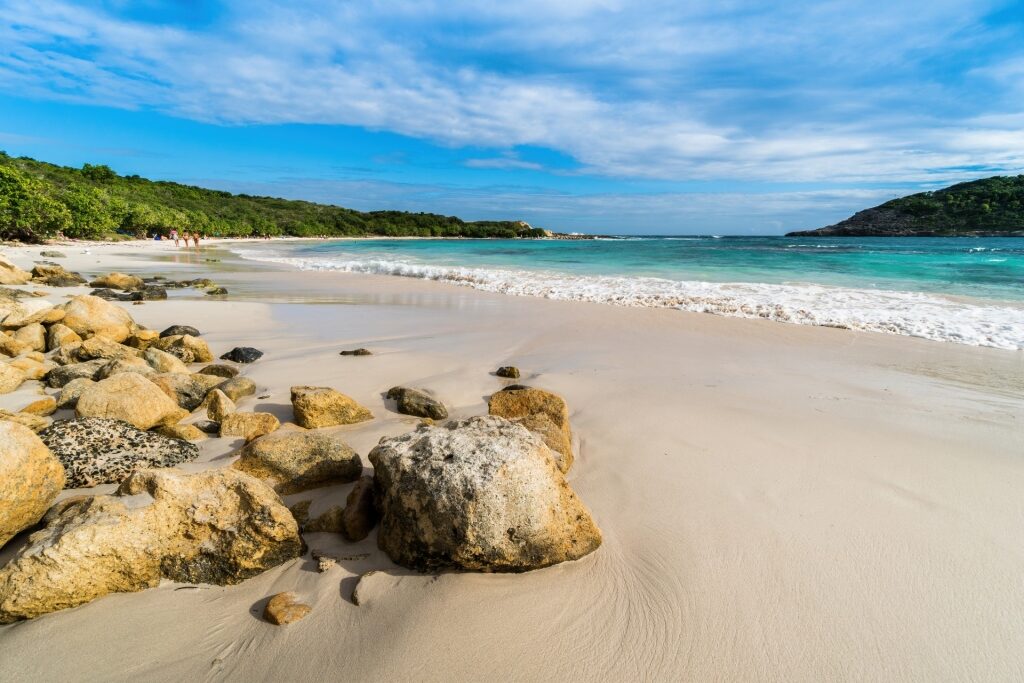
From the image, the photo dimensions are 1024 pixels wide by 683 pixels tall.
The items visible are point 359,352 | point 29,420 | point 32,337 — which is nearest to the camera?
point 29,420

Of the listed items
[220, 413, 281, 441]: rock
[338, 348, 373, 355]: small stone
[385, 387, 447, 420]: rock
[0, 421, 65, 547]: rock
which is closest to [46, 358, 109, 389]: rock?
[220, 413, 281, 441]: rock

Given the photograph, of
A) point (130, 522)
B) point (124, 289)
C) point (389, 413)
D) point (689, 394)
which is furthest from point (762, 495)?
point (124, 289)

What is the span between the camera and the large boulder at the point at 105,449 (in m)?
2.68

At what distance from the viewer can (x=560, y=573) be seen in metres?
2.14

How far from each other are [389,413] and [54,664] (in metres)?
2.48

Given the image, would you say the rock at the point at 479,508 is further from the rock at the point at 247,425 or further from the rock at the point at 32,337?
the rock at the point at 32,337

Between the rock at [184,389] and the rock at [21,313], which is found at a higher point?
the rock at [21,313]

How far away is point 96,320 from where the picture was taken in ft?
20.1

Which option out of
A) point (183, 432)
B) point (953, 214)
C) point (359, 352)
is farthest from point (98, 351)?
point (953, 214)

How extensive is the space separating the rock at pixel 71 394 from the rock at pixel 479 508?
3.14 metres

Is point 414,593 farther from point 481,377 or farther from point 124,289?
point 124,289

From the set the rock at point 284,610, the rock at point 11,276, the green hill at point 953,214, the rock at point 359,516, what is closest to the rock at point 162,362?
the rock at point 359,516

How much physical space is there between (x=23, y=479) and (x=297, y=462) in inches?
43.3

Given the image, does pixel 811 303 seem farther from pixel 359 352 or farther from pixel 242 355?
pixel 242 355
